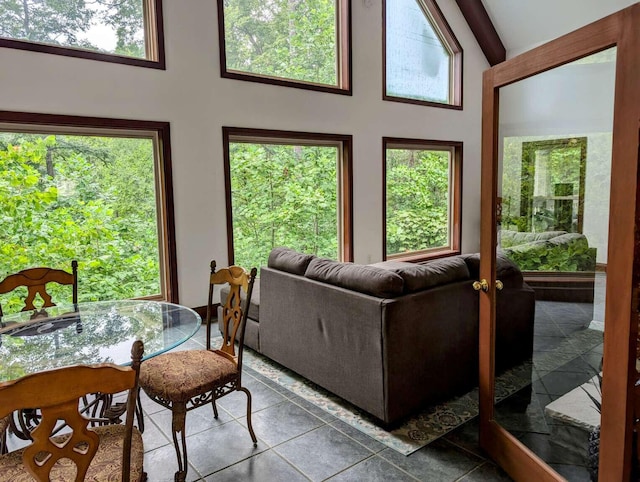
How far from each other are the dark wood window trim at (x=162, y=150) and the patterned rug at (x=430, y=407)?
161 centimetres

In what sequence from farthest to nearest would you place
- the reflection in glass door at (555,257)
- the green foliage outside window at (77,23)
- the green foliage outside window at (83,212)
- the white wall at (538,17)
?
the white wall at (538,17) < the green foliage outside window at (83,212) < the green foliage outside window at (77,23) < the reflection in glass door at (555,257)

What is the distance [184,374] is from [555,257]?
185 centimetres

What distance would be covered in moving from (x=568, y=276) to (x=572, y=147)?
0.56 metres

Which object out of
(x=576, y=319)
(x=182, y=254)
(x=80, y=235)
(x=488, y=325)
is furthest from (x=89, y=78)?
(x=576, y=319)

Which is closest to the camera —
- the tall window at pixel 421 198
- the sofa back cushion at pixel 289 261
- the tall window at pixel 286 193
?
the sofa back cushion at pixel 289 261

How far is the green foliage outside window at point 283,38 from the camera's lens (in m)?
4.89

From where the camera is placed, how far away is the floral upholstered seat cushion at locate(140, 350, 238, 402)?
217 centimetres

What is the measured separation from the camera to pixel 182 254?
4.59 metres

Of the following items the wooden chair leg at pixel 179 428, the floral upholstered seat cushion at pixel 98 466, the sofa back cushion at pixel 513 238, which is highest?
the sofa back cushion at pixel 513 238

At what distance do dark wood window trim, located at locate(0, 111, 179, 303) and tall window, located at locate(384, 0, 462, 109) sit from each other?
124 inches

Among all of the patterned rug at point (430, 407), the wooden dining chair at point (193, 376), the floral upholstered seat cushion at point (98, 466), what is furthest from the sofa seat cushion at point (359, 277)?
the floral upholstered seat cushion at point (98, 466)

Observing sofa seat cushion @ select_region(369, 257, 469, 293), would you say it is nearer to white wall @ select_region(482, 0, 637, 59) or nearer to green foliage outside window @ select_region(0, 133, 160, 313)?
green foliage outside window @ select_region(0, 133, 160, 313)

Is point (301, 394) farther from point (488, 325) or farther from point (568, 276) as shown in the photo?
point (568, 276)

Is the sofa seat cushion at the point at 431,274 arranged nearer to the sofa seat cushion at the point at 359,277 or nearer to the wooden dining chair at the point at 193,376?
the sofa seat cushion at the point at 359,277
